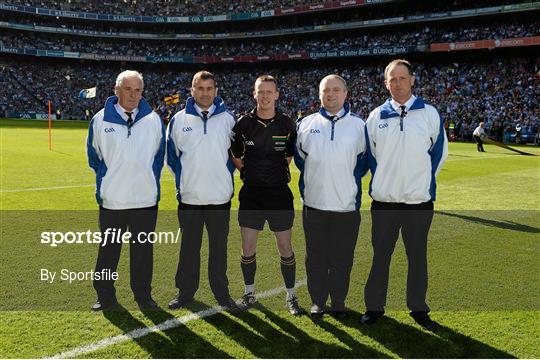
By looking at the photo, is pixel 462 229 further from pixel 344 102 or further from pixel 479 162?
pixel 479 162

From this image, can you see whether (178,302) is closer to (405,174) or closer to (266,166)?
(266,166)

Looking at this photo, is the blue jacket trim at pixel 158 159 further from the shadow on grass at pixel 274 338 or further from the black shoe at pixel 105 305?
the shadow on grass at pixel 274 338

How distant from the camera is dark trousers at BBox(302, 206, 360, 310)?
14.9ft

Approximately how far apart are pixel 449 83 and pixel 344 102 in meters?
41.2

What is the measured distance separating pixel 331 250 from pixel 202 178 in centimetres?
137

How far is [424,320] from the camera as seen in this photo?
14.1 feet

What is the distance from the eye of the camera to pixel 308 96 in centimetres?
→ 5097

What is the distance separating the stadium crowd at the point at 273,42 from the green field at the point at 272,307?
3779cm

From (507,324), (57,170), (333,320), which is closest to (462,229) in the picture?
(507,324)

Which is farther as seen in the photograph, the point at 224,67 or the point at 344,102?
the point at 224,67

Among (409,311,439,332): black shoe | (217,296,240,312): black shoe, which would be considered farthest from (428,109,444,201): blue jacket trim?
(217,296,240,312): black shoe

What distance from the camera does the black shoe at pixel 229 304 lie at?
15.1ft

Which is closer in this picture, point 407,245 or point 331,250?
point 407,245

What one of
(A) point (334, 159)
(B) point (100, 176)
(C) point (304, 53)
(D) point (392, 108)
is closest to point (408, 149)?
(D) point (392, 108)
